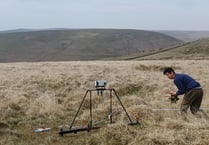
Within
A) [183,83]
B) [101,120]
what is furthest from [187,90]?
[101,120]

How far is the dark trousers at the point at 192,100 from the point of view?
963 cm

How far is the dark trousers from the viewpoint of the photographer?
9633mm

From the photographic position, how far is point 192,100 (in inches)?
382

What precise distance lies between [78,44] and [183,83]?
149 m

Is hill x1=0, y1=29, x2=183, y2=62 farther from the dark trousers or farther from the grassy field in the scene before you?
the dark trousers

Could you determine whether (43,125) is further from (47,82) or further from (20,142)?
(47,82)

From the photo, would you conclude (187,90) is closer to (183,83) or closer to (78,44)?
(183,83)

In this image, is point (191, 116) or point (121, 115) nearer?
point (191, 116)

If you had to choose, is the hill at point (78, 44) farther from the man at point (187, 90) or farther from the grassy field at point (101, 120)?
the man at point (187, 90)

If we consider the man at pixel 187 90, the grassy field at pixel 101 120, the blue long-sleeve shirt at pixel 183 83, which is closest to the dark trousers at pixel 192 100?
the man at pixel 187 90

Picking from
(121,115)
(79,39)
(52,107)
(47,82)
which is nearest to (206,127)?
(121,115)

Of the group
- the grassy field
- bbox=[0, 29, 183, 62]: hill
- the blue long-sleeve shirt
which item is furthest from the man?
bbox=[0, 29, 183, 62]: hill

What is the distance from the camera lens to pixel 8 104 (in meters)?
12.5

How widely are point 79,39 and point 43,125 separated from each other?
160 metres
